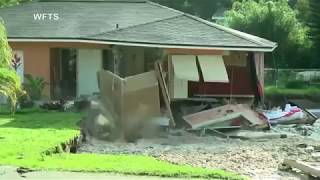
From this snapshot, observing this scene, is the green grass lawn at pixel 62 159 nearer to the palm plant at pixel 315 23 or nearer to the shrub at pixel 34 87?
the shrub at pixel 34 87

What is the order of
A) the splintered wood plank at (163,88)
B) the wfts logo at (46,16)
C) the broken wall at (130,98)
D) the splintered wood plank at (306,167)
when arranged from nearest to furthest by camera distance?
the splintered wood plank at (306,167)
the broken wall at (130,98)
the splintered wood plank at (163,88)
the wfts logo at (46,16)

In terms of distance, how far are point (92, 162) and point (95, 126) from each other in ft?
24.6

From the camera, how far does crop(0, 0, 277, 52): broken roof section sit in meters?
24.1

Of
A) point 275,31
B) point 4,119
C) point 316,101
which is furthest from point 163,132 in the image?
point 275,31

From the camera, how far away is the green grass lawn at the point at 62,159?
1186 centimetres

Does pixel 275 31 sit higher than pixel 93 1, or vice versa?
pixel 93 1

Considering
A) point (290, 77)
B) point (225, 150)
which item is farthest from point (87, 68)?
point (290, 77)

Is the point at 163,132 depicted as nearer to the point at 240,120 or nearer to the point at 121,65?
the point at 240,120

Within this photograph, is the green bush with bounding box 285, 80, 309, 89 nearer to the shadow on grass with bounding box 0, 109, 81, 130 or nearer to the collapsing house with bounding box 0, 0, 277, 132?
the collapsing house with bounding box 0, 0, 277, 132

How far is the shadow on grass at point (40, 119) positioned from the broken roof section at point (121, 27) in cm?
355

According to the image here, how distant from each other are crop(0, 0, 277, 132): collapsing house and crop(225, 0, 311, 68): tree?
57.5ft

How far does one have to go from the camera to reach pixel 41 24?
88.8 ft

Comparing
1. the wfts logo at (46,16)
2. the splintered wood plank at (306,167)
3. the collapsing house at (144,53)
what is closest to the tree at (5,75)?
the splintered wood plank at (306,167)

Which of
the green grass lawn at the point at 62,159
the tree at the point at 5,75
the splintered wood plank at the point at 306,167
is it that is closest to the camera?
the green grass lawn at the point at 62,159
